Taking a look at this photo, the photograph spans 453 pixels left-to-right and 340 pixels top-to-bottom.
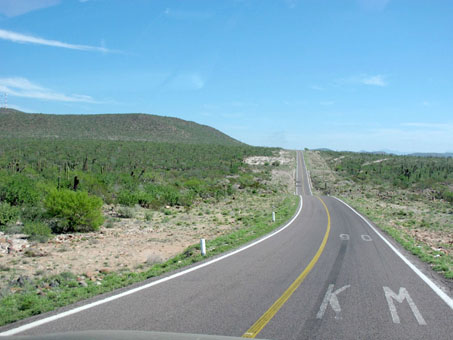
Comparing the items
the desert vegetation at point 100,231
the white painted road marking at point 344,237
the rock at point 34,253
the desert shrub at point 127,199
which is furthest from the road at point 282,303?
the desert shrub at point 127,199

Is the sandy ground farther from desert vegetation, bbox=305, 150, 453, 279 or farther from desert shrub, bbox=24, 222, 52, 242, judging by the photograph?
desert vegetation, bbox=305, 150, 453, 279

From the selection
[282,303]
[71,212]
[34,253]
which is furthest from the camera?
[71,212]

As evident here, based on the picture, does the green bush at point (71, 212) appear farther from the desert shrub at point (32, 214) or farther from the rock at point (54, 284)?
the rock at point (54, 284)

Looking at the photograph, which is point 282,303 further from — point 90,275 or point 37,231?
point 37,231

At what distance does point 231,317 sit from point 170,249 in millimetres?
9968

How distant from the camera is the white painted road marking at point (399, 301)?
6.61 meters

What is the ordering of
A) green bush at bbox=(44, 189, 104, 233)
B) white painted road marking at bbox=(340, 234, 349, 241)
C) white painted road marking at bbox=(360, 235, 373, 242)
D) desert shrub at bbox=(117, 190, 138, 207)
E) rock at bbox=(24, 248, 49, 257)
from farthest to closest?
desert shrub at bbox=(117, 190, 138, 207) → green bush at bbox=(44, 189, 104, 233) → white painted road marking at bbox=(360, 235, 373, 242) → white painted road marking at bbox=(340, 234, 349, 241) → rock at bbox=(24, 248, 49, 257)

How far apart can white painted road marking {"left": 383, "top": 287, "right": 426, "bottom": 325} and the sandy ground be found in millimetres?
8256

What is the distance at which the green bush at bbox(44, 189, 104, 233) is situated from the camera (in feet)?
61.4

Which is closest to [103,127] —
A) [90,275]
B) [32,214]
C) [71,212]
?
[32,214]

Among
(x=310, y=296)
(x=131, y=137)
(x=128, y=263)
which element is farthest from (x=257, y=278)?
(x=131, y=137)

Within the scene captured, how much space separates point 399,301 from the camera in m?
7.70

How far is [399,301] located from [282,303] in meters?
2.67

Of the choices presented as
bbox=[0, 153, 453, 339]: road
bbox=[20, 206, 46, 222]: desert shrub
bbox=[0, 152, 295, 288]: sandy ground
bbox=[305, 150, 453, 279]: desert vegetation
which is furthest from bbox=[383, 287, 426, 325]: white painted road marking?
bbox=[20, 206, 46, 222]: desert shrub
